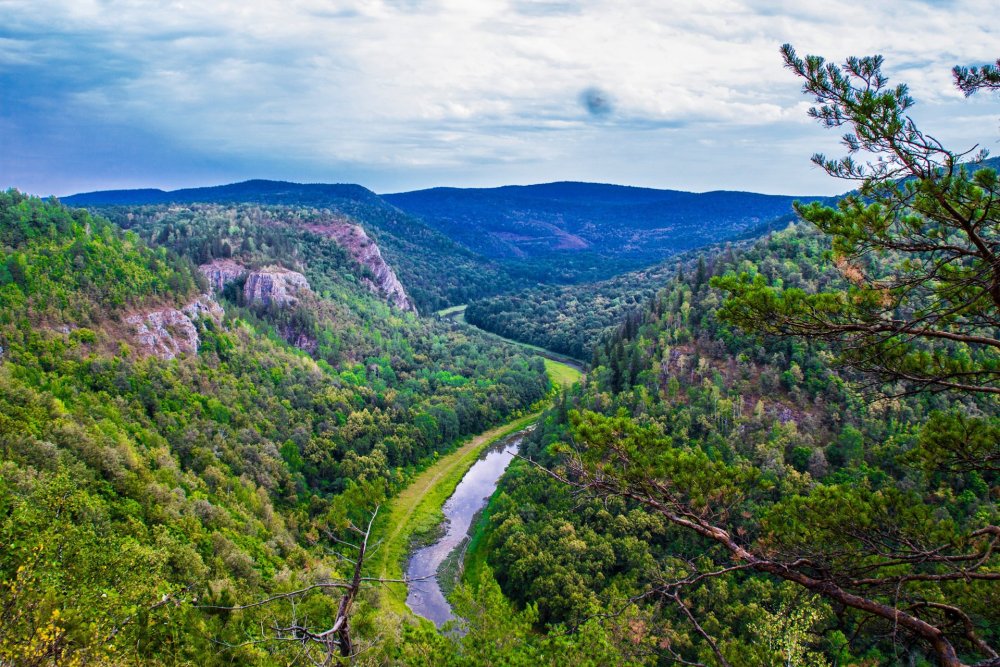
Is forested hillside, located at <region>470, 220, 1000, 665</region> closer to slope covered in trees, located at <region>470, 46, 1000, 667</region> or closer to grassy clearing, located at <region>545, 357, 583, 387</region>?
slope covered in trees, located at <region>470, 46, 1000, 667</region>

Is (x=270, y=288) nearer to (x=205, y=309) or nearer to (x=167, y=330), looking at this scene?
(x=205, y=309)

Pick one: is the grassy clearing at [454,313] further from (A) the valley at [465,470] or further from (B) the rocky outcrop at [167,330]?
(B) the rocky outcrop at [167,330]

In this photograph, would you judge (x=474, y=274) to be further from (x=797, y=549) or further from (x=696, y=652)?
(x=797, y=549)

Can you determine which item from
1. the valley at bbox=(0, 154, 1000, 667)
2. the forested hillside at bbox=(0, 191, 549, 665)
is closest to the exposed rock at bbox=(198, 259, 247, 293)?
the valley at bbox=(0, 154, 1000, 667)

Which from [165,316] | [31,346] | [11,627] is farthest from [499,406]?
[11,627]

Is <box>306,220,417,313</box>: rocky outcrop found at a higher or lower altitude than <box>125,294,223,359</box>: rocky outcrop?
higher

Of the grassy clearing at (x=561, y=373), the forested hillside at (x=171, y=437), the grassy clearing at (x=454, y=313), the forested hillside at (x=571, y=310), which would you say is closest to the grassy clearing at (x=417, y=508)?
the forested hillside at (x=171, y=437)

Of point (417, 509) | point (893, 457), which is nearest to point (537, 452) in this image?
point (417, 509)
